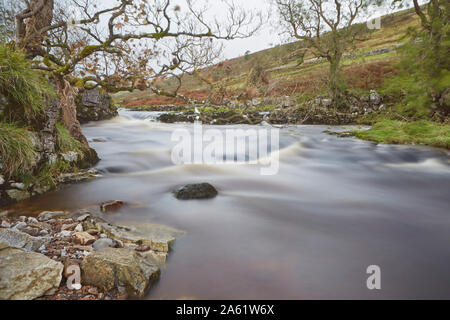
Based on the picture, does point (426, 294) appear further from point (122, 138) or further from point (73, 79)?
point (122, 138)

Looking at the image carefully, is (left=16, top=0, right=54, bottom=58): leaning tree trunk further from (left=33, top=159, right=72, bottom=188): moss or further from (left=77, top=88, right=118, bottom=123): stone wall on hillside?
(left=77, top=88, right=118, bottom=123): stone wall on hillside

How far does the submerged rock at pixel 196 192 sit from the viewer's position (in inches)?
214

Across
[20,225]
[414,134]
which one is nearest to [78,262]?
[20,225]

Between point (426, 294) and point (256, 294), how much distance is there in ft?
5.88

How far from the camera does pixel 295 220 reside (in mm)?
4598

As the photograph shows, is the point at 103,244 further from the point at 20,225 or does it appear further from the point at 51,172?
the point at 51,172

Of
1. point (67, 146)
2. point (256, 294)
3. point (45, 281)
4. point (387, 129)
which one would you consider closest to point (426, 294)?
point (256, 294)

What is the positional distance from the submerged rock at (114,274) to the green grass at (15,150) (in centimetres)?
335

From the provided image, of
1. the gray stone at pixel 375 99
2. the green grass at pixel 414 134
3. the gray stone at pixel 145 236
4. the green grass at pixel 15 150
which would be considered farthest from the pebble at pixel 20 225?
the gray stone at pixel 375 99

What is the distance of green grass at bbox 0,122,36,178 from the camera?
4785 millimetres

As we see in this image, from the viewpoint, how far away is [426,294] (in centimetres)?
277

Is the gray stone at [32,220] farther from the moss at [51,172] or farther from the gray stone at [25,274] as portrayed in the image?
the moss at [51,172]

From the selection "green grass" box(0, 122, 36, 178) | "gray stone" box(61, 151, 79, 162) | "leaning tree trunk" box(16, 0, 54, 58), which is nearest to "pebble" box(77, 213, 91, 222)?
"green grass" box(0, 122, 36, 178)

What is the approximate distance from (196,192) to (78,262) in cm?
287
